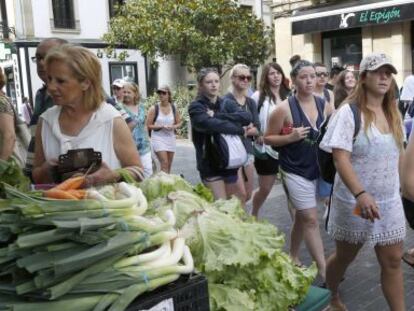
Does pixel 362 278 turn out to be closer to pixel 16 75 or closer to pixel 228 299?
pixel 228 299

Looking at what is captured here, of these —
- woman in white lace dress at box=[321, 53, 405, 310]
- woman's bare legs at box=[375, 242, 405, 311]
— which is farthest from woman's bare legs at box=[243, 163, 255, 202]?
woman's bare legs at box=[375, 242, 405, 311]

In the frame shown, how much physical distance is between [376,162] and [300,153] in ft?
3.57

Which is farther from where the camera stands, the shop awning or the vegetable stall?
the shop awning

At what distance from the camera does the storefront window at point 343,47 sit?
18391 millimetres

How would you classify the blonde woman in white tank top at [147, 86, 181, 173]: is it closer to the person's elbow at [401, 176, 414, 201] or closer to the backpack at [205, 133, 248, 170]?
the backpack at [205, 133, 248, 170]

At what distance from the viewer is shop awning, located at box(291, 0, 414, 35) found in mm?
15969

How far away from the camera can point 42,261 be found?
1.57 m

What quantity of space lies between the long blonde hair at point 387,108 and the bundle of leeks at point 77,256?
2.11 m

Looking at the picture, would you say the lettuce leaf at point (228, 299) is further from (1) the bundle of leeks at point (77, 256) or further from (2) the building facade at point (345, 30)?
(2) the building facade at point (345, 30)

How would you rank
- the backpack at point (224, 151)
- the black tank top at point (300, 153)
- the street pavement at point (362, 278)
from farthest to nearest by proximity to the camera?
the backpack at point (224, 151), the black tank top at point (300, 153), the street pavement at point (362, 278)

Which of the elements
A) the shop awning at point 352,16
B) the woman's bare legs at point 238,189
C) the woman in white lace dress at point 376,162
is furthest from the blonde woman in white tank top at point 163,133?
the shop awning at point 352,16

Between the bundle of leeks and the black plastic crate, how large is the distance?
0.09 ft

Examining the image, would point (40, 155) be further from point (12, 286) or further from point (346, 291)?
point (346, 291)

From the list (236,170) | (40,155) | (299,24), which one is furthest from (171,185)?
(299,24)
